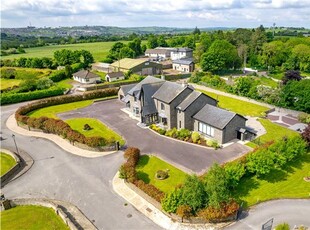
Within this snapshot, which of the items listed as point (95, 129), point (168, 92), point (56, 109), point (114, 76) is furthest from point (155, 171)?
point (114, 76)

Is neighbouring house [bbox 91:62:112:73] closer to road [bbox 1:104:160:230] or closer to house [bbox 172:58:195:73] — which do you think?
house [bbox 172:58:195:73]

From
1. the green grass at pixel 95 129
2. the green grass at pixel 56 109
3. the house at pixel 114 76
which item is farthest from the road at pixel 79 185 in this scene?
the house at pixel 114 76

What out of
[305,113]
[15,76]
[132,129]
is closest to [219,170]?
[132,129]

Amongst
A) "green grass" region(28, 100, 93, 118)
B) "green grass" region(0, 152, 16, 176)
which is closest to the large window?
"green grass" region(0, 152, 16, 176)

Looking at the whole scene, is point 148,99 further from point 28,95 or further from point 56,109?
point 28,95

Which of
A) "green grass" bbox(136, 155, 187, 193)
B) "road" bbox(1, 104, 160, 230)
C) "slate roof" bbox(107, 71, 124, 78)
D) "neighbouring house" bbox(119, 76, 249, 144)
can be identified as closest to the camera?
"road" bbox(1, 104, 160, 230)

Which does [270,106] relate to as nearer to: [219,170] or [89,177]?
[219,170]
